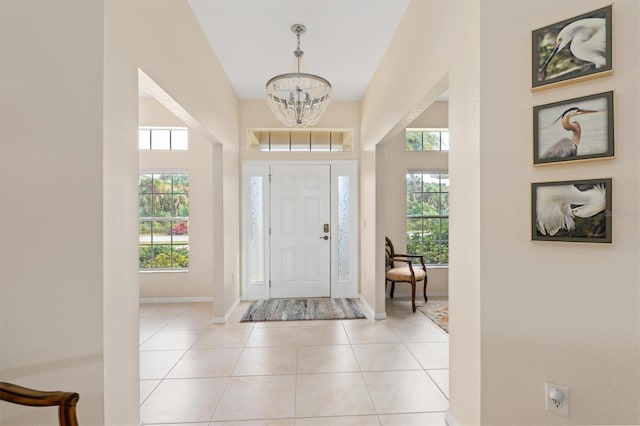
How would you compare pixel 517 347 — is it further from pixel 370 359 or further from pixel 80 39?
pixel 80 39

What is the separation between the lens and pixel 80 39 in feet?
4.90

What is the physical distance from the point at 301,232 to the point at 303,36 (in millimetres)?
2749

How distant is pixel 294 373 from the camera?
2635mm

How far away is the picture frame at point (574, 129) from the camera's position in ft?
4.42

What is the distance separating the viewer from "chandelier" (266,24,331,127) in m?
2.68

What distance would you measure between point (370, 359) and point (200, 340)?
70.8 inches

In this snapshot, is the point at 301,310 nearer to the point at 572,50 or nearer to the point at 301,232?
the point at 301,232

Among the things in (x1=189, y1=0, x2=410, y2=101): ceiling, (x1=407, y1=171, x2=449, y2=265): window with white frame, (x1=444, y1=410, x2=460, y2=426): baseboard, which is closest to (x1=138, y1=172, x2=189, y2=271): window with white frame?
(x1=189, y1=0, x2=410, y2=101): ceiling

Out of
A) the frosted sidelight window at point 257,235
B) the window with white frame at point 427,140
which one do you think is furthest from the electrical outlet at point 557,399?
the window with white frame at point 427,140

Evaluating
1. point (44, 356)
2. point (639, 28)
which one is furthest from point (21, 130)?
point (639, 28)

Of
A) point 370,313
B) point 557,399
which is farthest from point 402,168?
point 557,399

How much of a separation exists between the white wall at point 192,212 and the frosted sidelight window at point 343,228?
1.98 m

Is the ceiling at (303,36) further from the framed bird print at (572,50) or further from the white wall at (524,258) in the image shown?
the framed bird print at (572,50)

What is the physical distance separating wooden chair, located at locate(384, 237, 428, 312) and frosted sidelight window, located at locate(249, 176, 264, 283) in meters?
1.90
